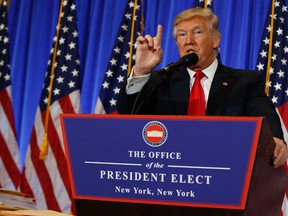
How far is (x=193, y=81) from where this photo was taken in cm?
225

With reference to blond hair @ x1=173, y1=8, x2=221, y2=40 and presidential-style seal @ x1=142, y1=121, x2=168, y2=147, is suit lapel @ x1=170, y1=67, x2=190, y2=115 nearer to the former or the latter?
blond hair @ x1=173, y1=8, x2=221, y2=40

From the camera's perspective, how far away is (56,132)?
17.3 feet

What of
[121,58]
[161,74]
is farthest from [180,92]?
[121,58]

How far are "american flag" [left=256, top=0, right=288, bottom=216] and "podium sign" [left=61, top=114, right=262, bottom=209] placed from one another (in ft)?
10.5

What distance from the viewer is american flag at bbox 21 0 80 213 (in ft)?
17.1

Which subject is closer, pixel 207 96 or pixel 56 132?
pixel 207 96

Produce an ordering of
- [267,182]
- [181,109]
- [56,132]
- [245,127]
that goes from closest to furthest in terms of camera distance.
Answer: [245,127] < [267,182] < [181,109] < [56,132]

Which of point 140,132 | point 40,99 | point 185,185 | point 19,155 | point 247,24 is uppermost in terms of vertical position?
point 247,24

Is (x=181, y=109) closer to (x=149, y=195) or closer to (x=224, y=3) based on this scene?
(x=149, y=195)

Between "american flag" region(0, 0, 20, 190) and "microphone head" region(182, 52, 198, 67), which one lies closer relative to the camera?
"microphone head" region(182, 52, 198, 67)

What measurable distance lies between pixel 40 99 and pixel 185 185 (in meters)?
4.09

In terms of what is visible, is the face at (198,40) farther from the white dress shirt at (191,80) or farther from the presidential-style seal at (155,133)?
A: the presidential-style seal at (155,133)

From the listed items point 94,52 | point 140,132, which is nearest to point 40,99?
point 94,52

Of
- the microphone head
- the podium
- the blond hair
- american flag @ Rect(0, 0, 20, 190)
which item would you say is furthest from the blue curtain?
the podium
